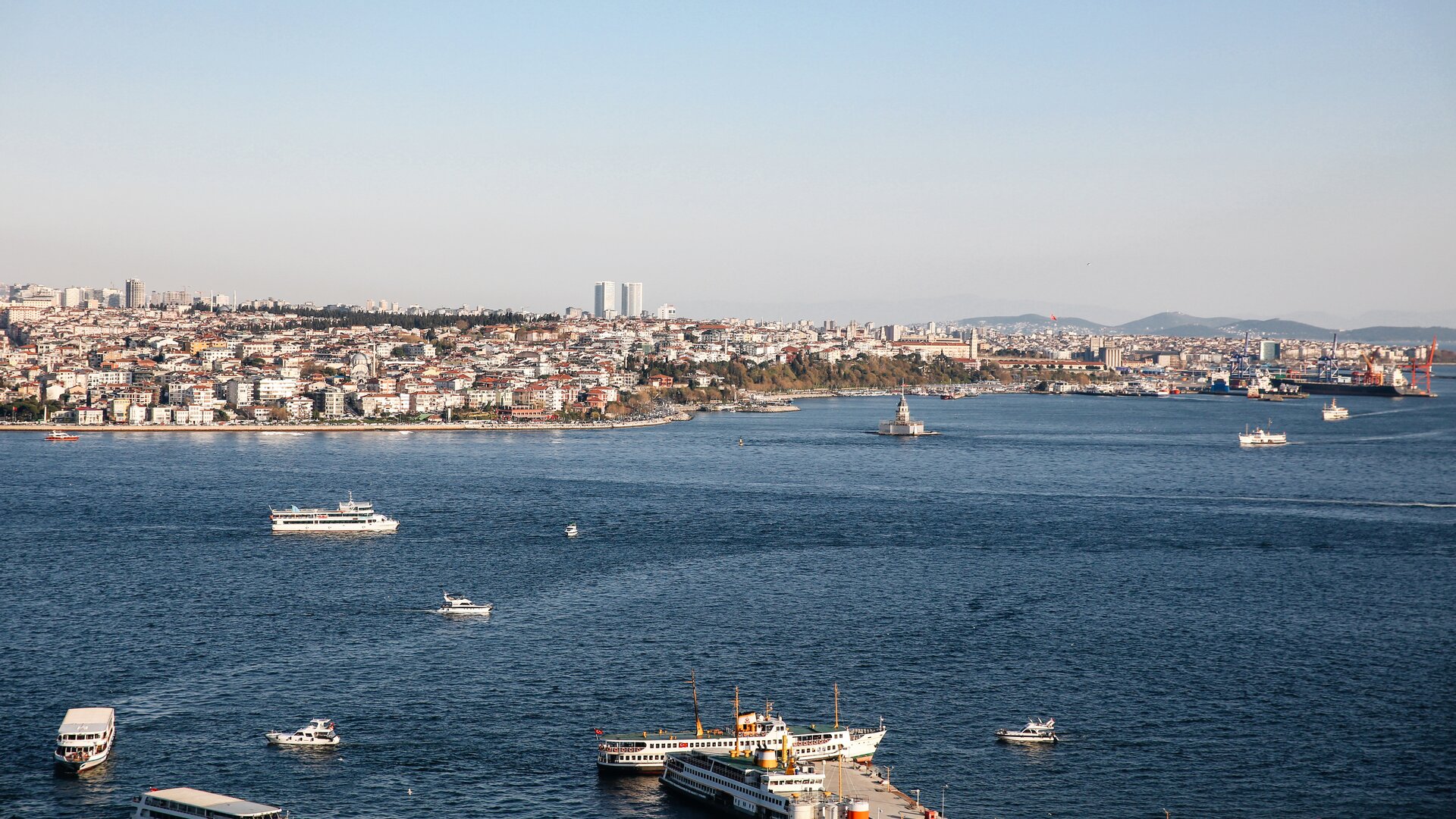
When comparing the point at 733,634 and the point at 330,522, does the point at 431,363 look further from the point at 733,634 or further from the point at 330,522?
the point at 733,634

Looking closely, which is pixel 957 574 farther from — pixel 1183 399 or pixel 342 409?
pixel 1183 399

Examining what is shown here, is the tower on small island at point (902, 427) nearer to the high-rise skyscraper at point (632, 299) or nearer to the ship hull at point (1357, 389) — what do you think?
the ship hull at point (1357, 389)

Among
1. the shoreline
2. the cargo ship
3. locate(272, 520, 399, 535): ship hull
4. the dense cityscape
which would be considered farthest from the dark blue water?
the cargo ship

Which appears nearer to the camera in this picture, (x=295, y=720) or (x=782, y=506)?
(x=295, y=720)

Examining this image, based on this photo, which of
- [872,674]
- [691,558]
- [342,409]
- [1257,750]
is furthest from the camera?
[342,409]

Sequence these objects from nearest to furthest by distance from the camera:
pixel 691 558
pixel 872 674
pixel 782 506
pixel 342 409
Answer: pixel 872 674, pixel 691 558, pixel 782 506, pixel 342 409

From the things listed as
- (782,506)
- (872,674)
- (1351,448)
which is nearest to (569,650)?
(872,674)
